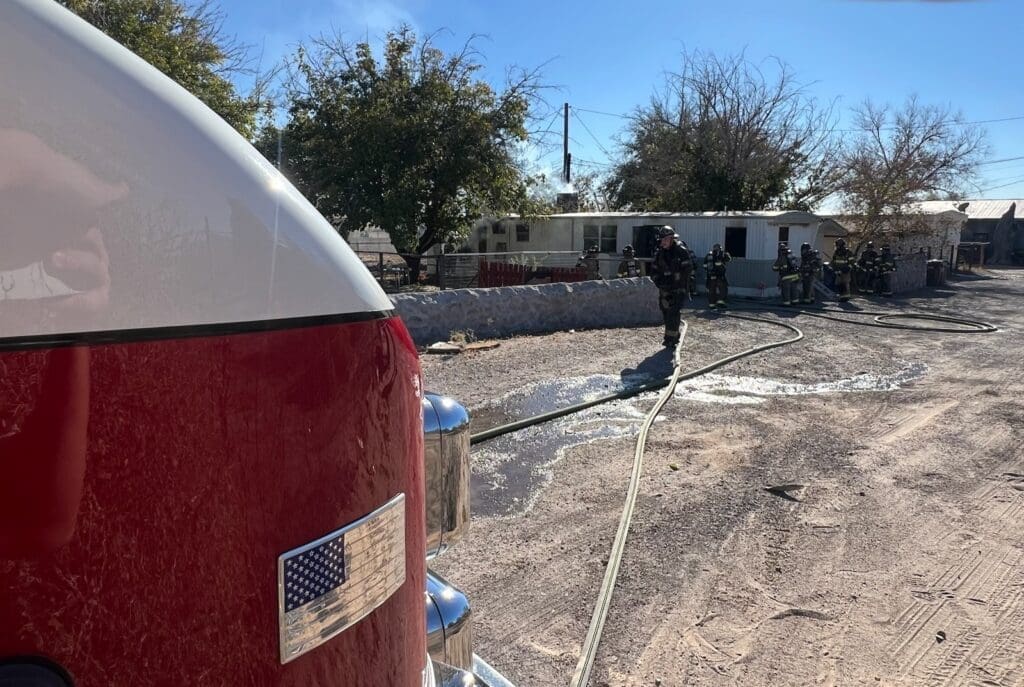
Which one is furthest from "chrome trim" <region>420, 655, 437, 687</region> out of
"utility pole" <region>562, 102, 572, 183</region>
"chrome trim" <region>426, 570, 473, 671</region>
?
"utility pole" <region>562, 102, 572, 183</region>

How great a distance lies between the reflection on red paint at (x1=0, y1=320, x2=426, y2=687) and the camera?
0.85 metres

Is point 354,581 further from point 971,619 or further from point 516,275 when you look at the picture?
point 516,275

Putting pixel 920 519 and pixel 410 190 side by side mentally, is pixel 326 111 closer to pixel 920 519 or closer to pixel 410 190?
pixel 410 190

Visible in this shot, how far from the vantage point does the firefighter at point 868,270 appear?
67.8 ft

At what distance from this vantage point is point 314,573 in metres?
1.08

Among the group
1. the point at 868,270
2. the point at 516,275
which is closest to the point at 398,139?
the point at 516,275

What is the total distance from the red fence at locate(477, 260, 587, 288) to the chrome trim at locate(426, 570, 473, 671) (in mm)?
14360

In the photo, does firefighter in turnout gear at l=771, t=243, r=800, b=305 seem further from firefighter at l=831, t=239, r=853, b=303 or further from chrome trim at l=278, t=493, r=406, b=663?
chrome trim at l=278, t=493, r=406, b=663

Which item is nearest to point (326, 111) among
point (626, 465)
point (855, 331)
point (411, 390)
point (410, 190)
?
point (410, 190)

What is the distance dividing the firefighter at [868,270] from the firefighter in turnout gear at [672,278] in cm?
1268

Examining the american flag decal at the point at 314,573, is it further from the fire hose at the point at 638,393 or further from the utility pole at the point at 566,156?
the utility pole at the point at 566,156

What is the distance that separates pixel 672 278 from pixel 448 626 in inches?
358

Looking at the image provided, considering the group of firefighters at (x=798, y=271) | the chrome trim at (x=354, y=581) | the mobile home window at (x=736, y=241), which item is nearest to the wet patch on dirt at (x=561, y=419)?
the chrome trim at (x=354, y=581)

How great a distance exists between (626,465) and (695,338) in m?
6.70
